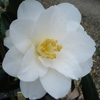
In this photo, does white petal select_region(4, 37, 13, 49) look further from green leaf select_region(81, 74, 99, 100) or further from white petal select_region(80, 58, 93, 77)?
green leaf select_region(81, 74, 99, 100)

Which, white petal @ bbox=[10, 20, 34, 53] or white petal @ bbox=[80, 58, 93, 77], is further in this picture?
white petal @ bbox=[80, 58, 93, 77]

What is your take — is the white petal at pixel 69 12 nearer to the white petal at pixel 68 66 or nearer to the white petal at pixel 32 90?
the white petal at pixel 68 66

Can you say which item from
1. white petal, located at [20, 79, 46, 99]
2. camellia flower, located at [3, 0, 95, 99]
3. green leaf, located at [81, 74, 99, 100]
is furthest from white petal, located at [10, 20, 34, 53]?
green leaf, located at [81, 74, 99, 100]

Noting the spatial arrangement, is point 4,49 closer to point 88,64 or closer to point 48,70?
point 48,70

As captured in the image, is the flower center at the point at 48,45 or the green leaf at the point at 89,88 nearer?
the flower center at the point at 48,45

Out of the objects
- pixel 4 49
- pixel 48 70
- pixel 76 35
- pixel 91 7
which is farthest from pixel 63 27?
pixel 91 7

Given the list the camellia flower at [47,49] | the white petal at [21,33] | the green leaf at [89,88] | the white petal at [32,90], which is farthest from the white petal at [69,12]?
the green leaf at [89,88]

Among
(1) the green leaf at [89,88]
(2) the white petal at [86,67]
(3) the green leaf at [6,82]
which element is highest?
(2) the white petal at [86,67]
